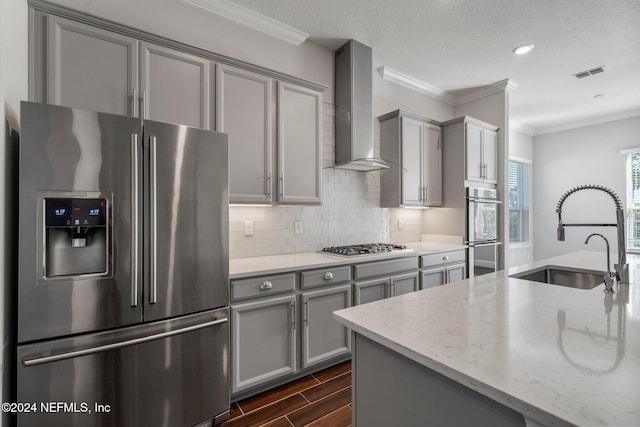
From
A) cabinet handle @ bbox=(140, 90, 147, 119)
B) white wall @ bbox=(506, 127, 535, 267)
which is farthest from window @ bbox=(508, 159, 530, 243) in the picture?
cabinet handle @ bbox=(140, 90, 147, 119)

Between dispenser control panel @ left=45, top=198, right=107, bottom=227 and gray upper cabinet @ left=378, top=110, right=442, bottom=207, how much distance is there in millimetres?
2754

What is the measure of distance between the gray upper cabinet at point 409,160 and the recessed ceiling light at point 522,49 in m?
1.04

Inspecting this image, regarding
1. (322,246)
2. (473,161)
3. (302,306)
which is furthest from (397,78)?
(302,306)

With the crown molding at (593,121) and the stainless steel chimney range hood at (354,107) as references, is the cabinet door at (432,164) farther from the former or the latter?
the crown molding at (593,121)

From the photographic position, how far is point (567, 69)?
3.53 m

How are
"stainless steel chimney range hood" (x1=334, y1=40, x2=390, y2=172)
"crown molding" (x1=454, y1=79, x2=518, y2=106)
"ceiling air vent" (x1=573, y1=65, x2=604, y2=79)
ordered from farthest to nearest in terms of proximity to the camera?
"crown molding" (x1=454, y1=79, x2=518, y2=106) < "ceiling air vent" (x1=573, y1=65, x2=604, y2=79) < "stainless steel chimney range hood" (x1=334, y1=40, x2=390, y2=172)

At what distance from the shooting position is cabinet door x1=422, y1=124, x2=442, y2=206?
3580mm

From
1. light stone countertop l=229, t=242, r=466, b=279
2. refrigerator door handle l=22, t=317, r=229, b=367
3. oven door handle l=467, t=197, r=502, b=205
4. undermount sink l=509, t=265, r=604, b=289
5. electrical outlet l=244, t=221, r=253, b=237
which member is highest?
oven door handle l=467, t=197, r=502, b=205

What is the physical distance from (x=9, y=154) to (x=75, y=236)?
0.48 m

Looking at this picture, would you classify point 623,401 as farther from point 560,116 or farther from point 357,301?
point 560,116

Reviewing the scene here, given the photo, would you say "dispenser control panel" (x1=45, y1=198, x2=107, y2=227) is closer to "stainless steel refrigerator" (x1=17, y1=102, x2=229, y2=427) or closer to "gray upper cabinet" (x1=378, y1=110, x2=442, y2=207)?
"stainless steel refrigerator" (x1=17, y1=102, x2=229, y2=427)

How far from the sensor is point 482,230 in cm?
369

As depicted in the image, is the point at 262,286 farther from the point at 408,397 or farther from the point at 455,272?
the point at 455,272

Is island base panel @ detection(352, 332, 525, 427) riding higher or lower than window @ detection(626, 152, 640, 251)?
lower
